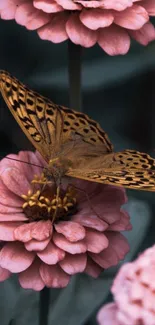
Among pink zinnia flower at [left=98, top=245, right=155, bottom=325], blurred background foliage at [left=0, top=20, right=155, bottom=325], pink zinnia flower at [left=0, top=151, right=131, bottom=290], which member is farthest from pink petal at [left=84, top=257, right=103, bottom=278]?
blurred background foliage at [left=0, top=20, right=155, bottom=325]

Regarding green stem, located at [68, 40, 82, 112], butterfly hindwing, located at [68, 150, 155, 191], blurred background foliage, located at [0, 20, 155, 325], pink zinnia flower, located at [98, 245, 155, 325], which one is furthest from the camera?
blurred background foliage, located at [0, 20, 155, 325]

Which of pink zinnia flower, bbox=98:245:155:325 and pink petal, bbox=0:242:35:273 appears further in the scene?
pink petal, bbox=0:242:35:273

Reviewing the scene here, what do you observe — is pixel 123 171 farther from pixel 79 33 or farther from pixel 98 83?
pixel 98 83

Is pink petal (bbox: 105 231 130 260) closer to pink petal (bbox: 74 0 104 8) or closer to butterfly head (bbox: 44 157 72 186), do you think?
butterfly head (bbox: 44 157 72 186)

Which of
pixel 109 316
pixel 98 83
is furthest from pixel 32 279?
pixel 98 83

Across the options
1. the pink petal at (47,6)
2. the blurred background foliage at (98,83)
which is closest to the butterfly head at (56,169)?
the pink petal at (47,6)

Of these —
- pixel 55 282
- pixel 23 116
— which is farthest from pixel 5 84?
pixel 55 282

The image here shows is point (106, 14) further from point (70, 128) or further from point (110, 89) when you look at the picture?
point (110, 89)
